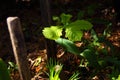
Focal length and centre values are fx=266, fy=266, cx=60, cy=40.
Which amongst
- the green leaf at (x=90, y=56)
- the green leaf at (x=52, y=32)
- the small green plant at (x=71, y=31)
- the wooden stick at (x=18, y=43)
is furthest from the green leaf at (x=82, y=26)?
the wooden stick at (x=18, y=43)

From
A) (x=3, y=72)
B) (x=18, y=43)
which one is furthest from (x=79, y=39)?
(x=3, y=72)

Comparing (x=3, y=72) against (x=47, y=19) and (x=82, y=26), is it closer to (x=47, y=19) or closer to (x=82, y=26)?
(x=47, y=19)

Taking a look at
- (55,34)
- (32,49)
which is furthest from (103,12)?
(55,34)

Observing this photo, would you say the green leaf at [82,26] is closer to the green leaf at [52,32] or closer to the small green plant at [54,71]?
the green leaf at [52,32]

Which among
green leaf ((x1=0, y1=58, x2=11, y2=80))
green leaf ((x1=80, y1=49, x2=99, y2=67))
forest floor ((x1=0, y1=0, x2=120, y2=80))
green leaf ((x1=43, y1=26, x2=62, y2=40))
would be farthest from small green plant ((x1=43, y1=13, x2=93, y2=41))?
green leaf ((x1=0, y1=58, x2=11, y2=80))

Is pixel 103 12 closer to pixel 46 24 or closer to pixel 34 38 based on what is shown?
pixel 34 38

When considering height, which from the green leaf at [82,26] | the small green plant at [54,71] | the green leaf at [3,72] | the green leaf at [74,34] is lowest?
the small green plant at [54,71]
